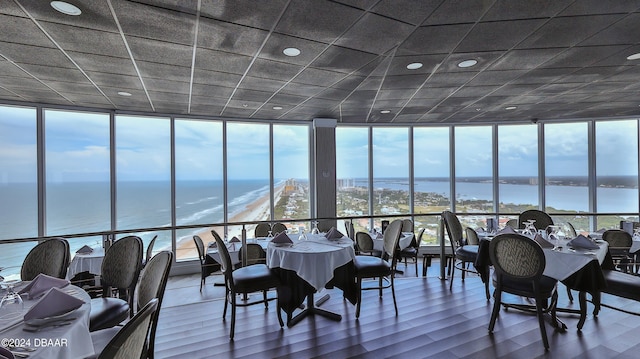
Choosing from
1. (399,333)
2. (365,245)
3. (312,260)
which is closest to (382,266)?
(399,333)

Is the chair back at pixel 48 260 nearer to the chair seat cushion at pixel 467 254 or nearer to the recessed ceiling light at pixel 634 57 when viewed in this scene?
the chair seat cushion at pixel 467 254

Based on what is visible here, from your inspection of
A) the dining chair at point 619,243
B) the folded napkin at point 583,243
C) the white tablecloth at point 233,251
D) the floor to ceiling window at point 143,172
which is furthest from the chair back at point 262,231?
the dining chair at point 619,243

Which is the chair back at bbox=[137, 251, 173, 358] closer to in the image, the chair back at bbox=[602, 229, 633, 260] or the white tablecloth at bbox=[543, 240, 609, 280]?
the white tablecloth at bbox=[543, 240, 609, 280]

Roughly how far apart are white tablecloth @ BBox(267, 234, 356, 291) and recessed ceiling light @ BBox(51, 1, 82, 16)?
2.94 meters

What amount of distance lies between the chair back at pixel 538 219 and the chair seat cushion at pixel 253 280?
4.47 m

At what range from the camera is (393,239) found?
405 cm

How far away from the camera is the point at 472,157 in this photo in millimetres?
8477

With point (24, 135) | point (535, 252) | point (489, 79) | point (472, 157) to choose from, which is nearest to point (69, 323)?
point (535, 252)

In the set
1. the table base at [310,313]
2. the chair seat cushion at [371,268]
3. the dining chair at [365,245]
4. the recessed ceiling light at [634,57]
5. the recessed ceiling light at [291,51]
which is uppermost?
the recessed ceiling light at [291,51]

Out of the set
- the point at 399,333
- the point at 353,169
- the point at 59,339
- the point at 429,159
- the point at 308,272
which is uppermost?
the point at 429,159

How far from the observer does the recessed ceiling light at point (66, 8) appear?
2571 mm

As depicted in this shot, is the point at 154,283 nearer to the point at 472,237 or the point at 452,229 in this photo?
the point at 452,229

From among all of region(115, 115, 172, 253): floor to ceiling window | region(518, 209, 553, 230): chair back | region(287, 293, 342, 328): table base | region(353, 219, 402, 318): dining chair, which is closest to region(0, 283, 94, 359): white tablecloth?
region(287, 293, 342, 328): table base

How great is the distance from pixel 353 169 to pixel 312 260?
523 cm
